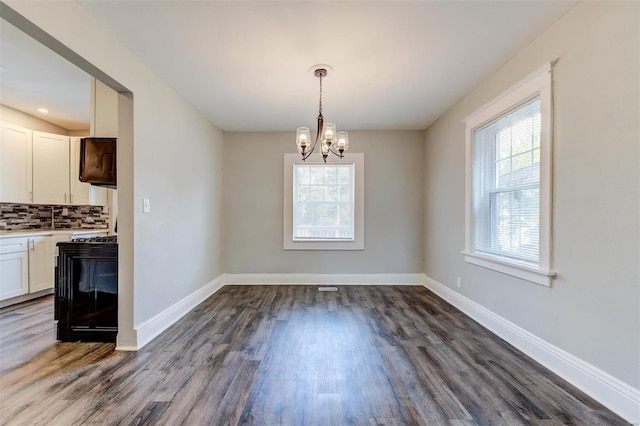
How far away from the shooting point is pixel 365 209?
4441 mm

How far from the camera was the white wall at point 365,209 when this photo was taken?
4449 mm

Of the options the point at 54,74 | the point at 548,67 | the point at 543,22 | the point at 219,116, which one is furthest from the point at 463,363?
the point at 54,74

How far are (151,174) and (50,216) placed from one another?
129 inches

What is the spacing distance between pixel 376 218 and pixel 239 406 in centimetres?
334

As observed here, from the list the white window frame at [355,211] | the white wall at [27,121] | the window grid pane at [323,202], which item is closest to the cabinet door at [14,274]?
the white wall at [27,121]

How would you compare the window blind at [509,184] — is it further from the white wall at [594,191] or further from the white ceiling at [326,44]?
the white ceiling at [326,44]

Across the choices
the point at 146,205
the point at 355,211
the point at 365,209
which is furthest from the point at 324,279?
the point at 146,205

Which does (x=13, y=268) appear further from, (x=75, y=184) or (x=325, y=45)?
(x=325, y=45)

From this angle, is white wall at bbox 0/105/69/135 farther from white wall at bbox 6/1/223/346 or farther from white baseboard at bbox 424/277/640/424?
white baseboard at bbox 424/277/640/424

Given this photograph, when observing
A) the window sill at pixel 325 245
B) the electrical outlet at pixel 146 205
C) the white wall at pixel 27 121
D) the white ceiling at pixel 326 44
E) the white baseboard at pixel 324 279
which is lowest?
the white baseboard at pixel 324 279

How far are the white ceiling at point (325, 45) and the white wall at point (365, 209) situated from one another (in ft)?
3.72

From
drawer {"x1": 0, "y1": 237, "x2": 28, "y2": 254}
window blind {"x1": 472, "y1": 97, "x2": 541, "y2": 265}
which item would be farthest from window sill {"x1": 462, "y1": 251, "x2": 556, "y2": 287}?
drawer {"x1": 0, "y1": 237, "x2": 28, "y2": 254}

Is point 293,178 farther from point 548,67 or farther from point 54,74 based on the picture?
point 548,67

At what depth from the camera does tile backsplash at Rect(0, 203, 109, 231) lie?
383 cm
